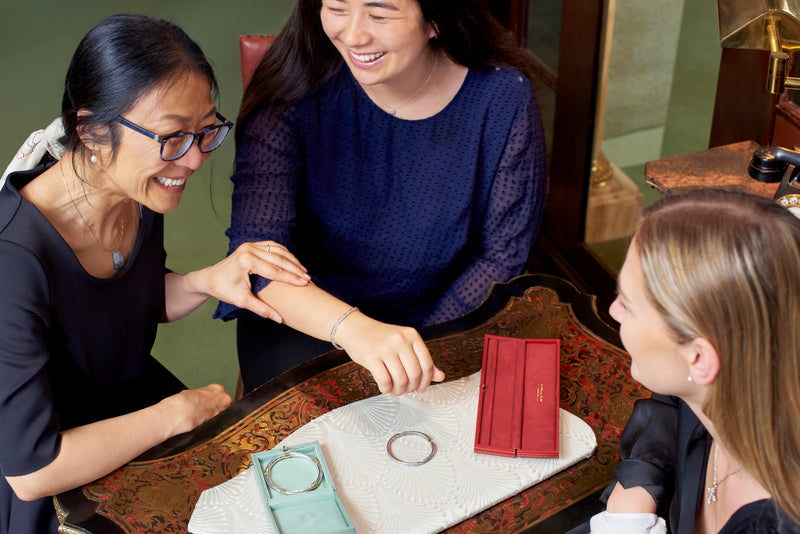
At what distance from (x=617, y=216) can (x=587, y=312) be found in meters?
1.39

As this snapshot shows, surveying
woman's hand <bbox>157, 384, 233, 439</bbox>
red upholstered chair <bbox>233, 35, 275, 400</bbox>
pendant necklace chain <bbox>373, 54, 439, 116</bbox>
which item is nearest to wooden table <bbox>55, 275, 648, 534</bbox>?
woman's hand <bbox>157, 384, 233, 439</bbox>

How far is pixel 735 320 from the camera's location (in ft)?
3.34

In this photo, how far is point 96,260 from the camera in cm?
166

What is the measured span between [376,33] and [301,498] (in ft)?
3.28

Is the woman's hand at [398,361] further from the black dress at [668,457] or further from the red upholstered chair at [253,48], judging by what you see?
the red upholstered chair at [253,48]

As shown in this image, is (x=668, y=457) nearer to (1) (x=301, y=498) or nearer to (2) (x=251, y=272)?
(1) (x=301, y=498)

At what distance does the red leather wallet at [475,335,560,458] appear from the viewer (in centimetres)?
140

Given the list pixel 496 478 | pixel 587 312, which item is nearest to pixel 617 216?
pixel 587 312

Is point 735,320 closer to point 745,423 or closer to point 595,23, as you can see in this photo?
point 745,423

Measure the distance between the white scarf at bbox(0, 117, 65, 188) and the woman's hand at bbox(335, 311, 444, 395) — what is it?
70cm

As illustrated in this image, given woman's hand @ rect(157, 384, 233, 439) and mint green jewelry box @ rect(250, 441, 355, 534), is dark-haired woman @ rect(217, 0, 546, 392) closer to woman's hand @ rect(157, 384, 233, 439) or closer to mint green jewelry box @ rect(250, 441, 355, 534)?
woman's hand @ rect(157, 384, 233, 439)

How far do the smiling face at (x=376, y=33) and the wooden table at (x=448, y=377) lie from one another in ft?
1.81

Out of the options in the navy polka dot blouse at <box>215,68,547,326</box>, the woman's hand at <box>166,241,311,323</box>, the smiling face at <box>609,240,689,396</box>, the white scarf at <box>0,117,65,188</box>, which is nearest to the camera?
the smiling face at <box>609,240,689,396</box>

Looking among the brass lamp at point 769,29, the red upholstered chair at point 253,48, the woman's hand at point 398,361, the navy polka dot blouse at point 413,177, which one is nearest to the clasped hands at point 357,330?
the woman's hand at point 398,361
